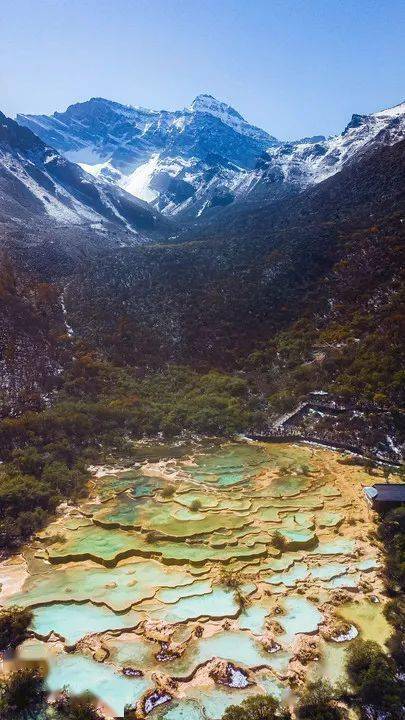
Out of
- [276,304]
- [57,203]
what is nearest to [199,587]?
[276,304]

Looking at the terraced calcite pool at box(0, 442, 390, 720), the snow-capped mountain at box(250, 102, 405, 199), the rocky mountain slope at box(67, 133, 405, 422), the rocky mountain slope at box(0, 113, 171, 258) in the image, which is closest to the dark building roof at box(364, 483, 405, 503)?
the terraced calcite pool at box(0, 442, 390, 720)

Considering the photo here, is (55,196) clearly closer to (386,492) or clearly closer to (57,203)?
(57,203)

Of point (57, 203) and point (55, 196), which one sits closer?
point (57, 203)

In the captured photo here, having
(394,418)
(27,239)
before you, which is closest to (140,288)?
(27,239)

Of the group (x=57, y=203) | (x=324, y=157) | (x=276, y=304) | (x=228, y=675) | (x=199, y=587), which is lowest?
(x=199, y=587)

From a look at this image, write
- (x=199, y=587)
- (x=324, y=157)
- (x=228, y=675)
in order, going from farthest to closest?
1. (x=324, y=157)
2. (x=199, y=587)
3. (x=228, y=675)

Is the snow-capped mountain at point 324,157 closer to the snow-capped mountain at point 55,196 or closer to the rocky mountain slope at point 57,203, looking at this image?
the rocky mountain slope at point 57,203

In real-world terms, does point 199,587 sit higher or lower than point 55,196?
lower
